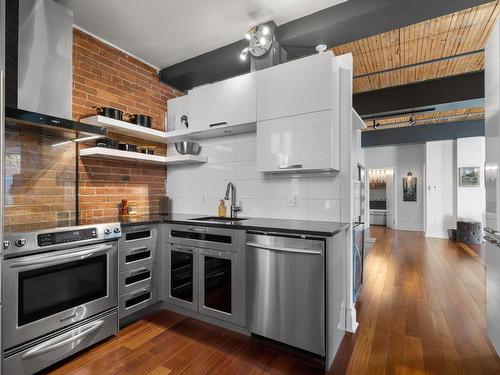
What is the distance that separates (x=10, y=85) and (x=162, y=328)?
2.34 m

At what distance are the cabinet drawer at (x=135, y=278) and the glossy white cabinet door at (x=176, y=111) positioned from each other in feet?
5.60

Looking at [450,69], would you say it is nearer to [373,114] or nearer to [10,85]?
[373,114]

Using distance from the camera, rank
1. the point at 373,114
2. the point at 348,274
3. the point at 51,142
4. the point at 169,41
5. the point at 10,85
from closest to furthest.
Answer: the point at 10,85 < the point at 51,142 < the point at 348,274 < the point at 169,41 < the point at 373,114

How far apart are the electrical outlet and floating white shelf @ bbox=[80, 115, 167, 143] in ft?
5.63

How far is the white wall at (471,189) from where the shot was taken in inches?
256

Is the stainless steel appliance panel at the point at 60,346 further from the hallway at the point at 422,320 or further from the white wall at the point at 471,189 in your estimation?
the white wall at the point at 471,189

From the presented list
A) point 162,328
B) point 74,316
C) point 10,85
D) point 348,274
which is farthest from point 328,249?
point 10,85

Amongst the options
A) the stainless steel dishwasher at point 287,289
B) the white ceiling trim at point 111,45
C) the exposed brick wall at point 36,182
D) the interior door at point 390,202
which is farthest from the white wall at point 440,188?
the exposed brick wall at point 36,182

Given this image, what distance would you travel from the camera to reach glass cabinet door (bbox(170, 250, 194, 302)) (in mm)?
2479

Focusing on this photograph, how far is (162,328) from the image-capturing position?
7.72 ft

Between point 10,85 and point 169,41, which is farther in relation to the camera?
point 169,41

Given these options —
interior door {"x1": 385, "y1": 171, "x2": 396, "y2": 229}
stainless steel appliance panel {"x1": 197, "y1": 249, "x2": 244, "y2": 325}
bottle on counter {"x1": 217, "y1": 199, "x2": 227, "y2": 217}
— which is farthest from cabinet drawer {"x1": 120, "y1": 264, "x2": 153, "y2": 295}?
interior door {"x1": 385, "y1": 171, "x2": 396, "y2": 229}

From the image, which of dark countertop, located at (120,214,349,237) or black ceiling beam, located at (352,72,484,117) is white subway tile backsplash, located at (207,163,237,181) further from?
black ceiling beam, located at (352,72,484,117)

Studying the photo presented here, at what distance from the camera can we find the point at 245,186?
116 inches
